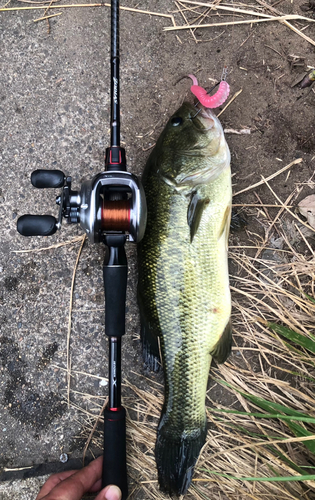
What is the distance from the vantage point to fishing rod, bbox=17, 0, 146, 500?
172 centimetres

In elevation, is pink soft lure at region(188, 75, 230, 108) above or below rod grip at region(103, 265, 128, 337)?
above

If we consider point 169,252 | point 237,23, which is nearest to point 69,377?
point 169,252

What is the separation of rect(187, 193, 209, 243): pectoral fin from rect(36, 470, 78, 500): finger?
1720 mm

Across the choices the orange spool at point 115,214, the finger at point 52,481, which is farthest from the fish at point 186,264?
the finger at point 52,481

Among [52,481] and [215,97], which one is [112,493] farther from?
[215,97]

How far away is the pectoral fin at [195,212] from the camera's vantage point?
1.97 meters

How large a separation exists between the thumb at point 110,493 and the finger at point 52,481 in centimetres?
45

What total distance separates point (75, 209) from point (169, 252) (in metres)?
0.58

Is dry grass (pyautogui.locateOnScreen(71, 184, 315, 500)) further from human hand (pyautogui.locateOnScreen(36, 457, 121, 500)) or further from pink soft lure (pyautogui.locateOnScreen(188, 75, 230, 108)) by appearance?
pink soft lure (pyautogui.locateOnScreen(188, 75, 230, 108))

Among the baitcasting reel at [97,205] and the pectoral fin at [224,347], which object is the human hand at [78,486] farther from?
the baitcasting reel at [97,205]

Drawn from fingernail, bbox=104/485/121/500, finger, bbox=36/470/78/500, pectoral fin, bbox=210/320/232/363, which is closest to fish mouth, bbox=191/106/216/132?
pectoral fin, bbox=210/320/232/363

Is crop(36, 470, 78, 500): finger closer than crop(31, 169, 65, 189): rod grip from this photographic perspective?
No

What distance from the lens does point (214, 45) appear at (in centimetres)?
243

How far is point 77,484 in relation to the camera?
2062 mm
